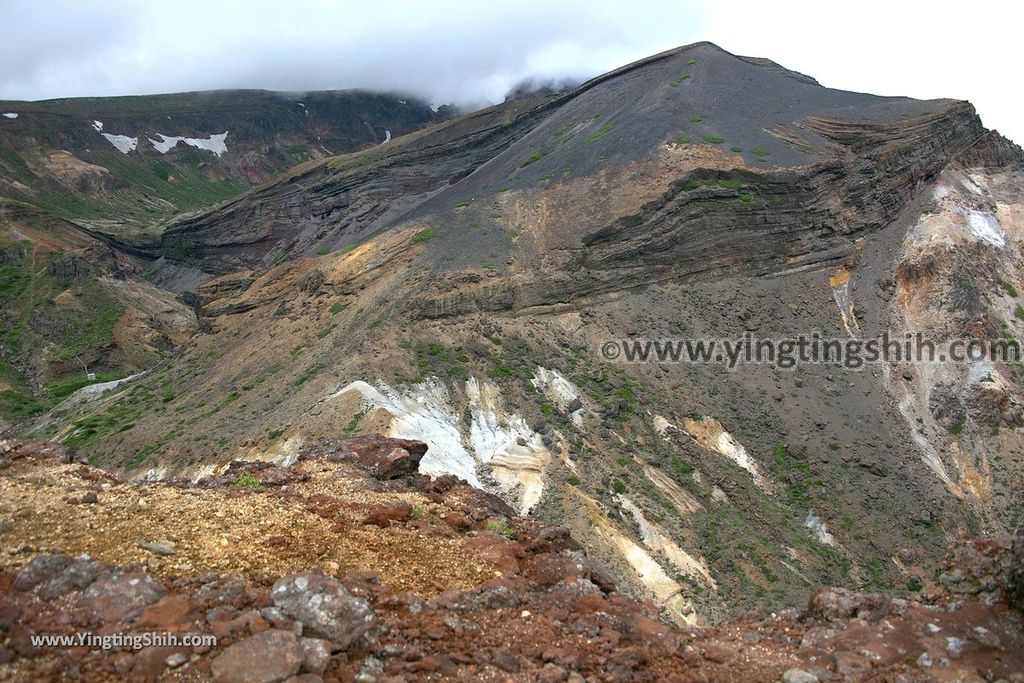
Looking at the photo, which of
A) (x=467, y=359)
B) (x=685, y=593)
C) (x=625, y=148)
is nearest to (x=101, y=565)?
(x=685, y=593)

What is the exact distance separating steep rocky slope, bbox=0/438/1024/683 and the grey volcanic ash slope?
9.61 meters

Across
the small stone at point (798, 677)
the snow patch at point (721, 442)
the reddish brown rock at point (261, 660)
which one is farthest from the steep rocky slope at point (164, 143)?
the small stone at point (798, 677)

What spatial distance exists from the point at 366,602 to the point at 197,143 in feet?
380

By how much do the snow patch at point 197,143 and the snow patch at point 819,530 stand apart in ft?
338

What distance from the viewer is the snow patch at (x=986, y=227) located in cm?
3478

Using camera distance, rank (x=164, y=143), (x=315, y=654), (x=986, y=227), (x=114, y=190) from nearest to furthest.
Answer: (x=315, y=654) → (x=986, y=227) → (x=114, y=190) → (x=164, y=143)

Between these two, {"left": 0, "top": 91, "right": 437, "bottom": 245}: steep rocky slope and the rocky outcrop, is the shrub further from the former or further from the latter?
{"left": 0, "top": 91, "right": 437, "bottom": 245}: steep rocky slope

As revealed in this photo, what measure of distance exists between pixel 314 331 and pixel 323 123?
104152 millimetres

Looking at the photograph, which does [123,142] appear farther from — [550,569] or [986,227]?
[550,569]

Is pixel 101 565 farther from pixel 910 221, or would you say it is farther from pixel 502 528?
pixel 910 221

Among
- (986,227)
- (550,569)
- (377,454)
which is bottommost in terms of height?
(550,569)

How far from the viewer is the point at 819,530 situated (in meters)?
22.5

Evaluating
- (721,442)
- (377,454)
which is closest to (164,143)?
(721,442)

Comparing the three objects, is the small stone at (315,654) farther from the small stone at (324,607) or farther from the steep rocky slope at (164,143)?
the steep rocky slope at (164,143)
